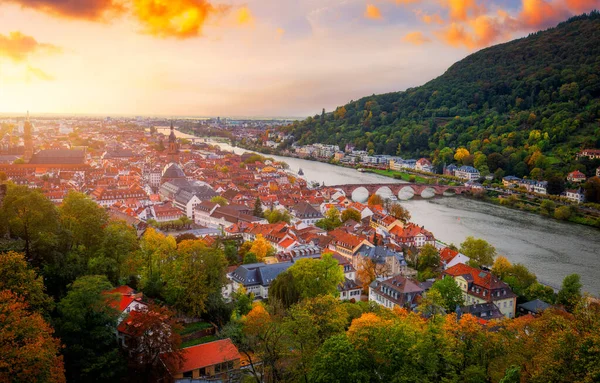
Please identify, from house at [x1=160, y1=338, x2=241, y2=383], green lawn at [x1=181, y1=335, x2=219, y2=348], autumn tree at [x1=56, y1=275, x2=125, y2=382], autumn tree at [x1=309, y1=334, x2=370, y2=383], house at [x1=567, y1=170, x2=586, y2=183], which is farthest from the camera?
house at [x1=567, y1=170, x2=586, y2=183]

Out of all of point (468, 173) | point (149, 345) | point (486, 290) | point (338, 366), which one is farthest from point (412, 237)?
point (468, 173)

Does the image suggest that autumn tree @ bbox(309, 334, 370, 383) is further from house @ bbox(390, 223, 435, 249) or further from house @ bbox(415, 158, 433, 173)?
house @ bbox(415, 158, 433, 173)

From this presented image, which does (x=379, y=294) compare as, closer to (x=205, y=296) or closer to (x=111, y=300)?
(x=205, y=296)

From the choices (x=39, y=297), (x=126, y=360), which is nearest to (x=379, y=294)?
(x=126, y=360)

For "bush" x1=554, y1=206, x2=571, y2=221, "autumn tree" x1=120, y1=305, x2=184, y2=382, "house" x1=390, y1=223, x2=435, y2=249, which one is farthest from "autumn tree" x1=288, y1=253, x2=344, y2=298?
"bush" x1=554, y1=206, x2=571, y2=221

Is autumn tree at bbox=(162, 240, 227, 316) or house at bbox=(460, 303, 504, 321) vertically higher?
autumn tree at bbox=(162, 240, 227, 316)

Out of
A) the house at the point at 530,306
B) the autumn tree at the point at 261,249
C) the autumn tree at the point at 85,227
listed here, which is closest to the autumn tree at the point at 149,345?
the autumn tree at the point at 85,227

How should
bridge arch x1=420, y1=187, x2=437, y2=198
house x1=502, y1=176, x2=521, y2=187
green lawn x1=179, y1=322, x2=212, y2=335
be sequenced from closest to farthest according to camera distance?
1. green lawn x1=179, y1=322, x2=212, y2=335
2. bridge arch x1=420, y1=187, x2=437, y2=198
3. house x1=502, y1=176, x2=521, y2=187

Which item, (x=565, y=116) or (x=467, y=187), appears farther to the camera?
(x=565, y=116)
